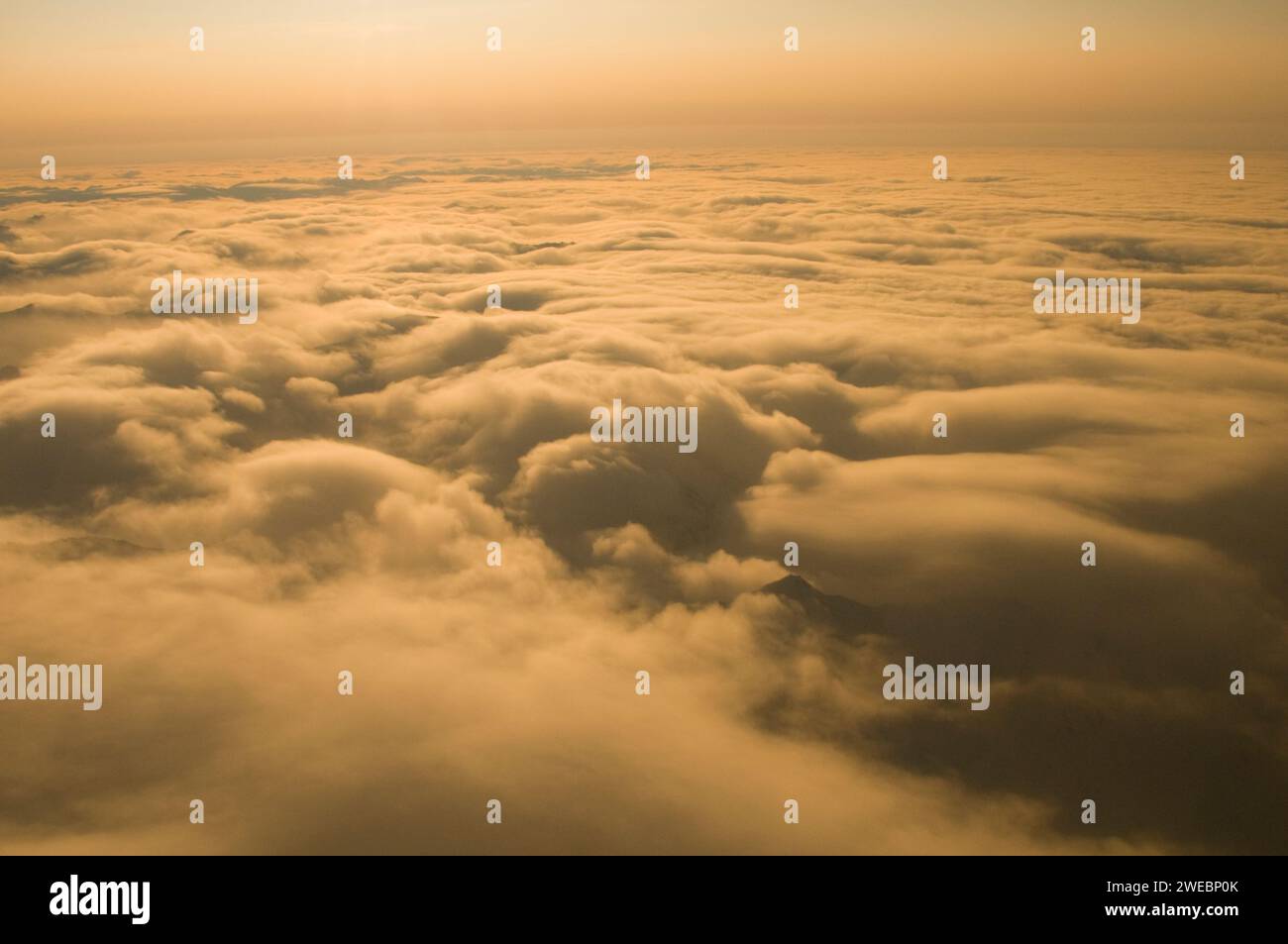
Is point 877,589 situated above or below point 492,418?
below

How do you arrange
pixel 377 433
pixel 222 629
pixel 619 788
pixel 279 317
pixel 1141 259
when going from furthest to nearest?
pixel 1141 259 → pixel 279 317 → pixel 377 433 → pixel 222 629 → pixel 619 788

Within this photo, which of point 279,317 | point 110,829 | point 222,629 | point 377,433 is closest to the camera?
point 110,829

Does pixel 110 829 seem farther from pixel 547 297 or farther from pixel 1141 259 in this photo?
pixel 1141 259

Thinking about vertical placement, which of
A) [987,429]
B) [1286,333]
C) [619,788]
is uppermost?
[1286,333]

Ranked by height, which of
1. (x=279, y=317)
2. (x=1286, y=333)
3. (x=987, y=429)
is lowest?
(x=987, y=429)

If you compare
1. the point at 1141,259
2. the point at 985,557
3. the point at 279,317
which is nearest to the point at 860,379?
the point at 985,557

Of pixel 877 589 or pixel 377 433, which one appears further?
pixel 377 433

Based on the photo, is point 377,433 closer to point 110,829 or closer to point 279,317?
point 279,317

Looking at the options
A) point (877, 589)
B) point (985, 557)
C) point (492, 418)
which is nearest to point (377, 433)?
point (492, 418)

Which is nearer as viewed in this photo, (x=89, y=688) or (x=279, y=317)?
(x=89, y=688)
